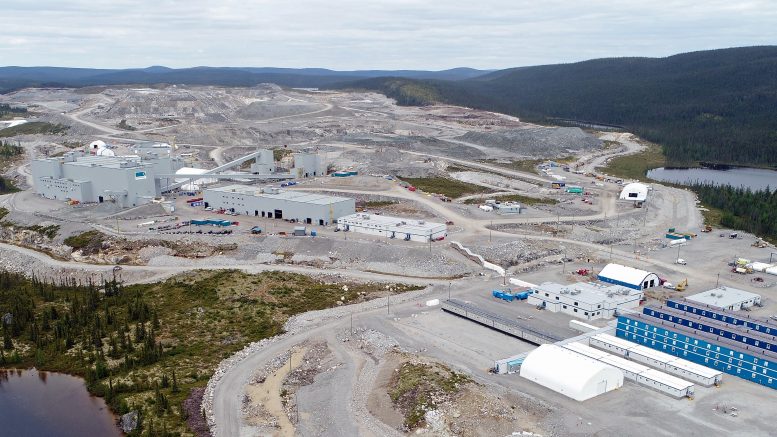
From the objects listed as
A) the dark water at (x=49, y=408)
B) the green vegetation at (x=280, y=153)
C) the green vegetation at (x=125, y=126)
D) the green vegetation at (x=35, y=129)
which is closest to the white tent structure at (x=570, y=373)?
the dark water at (x=49, y=408)

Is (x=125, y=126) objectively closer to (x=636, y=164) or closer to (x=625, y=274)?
(x=636, y=164)

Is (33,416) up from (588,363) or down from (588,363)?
down

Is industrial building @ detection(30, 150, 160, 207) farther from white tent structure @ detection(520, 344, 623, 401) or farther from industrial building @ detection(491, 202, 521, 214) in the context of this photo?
white tent structure @ detection(520, 344, 623, 401)

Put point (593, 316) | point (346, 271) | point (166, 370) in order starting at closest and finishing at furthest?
point (166, 370) → point (593, 316) → point (346, 271)

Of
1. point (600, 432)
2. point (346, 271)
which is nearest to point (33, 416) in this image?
point (346, 271)

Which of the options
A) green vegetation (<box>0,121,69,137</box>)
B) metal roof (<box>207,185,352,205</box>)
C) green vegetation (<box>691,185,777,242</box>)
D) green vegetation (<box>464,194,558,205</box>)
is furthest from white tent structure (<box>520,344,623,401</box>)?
green vegetation (<box>0,121,69,137</box>)

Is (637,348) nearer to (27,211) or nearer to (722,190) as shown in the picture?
(722,190)

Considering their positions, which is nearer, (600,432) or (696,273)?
(600,432)

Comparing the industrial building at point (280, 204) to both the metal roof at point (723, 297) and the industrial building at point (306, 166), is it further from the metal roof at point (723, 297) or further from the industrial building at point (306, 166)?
the metal roof at point (723, 297)
